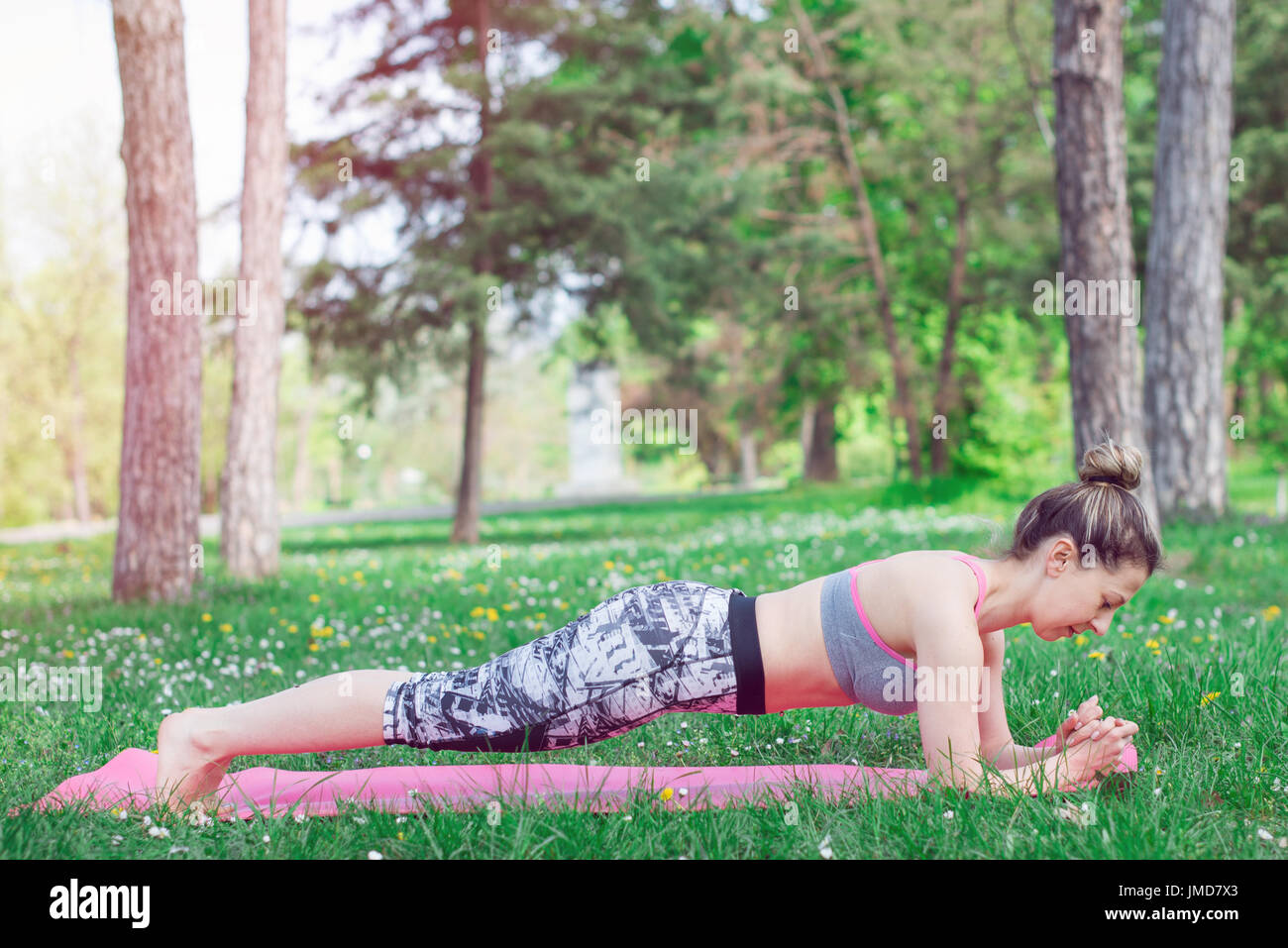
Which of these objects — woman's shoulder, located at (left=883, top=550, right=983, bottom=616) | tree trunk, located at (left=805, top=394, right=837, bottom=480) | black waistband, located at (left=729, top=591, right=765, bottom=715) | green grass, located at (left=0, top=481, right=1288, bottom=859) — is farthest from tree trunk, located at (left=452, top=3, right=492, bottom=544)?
tree trunk, located at (left=805, top=394, right=837, bottom=480)

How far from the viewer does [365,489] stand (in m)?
60.8

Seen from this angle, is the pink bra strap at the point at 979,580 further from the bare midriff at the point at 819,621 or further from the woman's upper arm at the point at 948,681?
the woman's upper arm at the point at 948,681

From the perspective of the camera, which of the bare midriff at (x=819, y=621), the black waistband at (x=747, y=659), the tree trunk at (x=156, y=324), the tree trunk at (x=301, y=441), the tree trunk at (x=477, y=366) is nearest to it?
the bare midriff at (x=819, y=621)

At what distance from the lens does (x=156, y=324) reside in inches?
261

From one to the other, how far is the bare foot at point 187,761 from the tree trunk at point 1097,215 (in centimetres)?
610

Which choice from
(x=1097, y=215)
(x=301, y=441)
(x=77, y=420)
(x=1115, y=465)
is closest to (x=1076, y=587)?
(x=1115, y=465)

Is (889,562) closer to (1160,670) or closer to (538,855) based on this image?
(538,855)

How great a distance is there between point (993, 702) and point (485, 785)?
4.93ft

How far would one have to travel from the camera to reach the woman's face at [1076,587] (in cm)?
262

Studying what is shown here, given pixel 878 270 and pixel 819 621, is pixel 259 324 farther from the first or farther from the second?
pixel 878 270

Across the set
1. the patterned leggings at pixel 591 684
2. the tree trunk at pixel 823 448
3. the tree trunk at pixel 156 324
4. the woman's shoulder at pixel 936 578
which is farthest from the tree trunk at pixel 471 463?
the tree trunk at pixel 823 448

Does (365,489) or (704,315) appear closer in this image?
(704,315)
